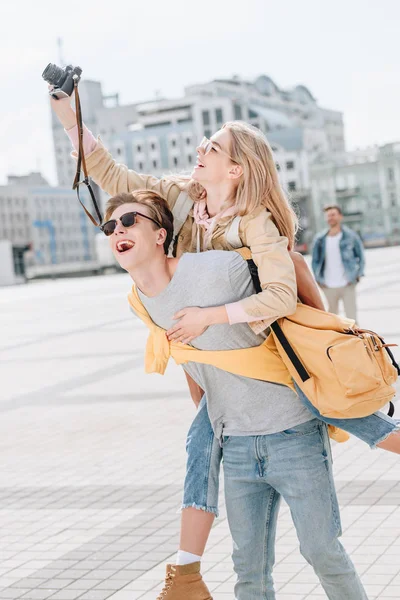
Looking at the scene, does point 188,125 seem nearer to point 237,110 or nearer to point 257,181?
point 237,110

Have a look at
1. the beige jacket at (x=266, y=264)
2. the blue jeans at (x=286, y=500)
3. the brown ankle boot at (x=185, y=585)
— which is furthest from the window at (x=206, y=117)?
the brown ankle boot at (x=185, y=585)

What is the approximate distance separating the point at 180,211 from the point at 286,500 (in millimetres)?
888

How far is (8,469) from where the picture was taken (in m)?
6.76

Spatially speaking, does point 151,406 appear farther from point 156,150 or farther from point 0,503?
point 156,150

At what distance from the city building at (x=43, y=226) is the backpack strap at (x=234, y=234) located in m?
105

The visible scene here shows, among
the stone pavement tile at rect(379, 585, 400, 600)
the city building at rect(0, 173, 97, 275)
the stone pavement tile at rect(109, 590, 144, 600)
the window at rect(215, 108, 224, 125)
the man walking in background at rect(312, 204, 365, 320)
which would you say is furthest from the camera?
the window at rect(215, 108, 224, 125)

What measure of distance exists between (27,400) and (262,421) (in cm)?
724

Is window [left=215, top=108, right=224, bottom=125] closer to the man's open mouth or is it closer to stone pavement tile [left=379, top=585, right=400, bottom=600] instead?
stone pavement tile [left=379, top=585, right=400, bottom=600]

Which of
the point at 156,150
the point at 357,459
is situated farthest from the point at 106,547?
the point at 156,150

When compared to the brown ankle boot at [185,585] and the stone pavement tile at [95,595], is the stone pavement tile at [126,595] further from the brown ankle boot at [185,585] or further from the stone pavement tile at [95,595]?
the brown ankle boot at [185,585]

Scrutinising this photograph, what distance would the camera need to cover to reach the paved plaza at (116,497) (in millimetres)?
4242

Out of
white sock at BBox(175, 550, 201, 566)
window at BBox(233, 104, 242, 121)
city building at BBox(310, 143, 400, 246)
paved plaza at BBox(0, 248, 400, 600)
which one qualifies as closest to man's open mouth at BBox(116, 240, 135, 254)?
white sock at BBox(175, 550, 201, 566)

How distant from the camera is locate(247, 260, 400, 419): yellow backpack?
2.73 meters

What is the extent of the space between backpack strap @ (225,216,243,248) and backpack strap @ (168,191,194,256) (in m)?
0.24
